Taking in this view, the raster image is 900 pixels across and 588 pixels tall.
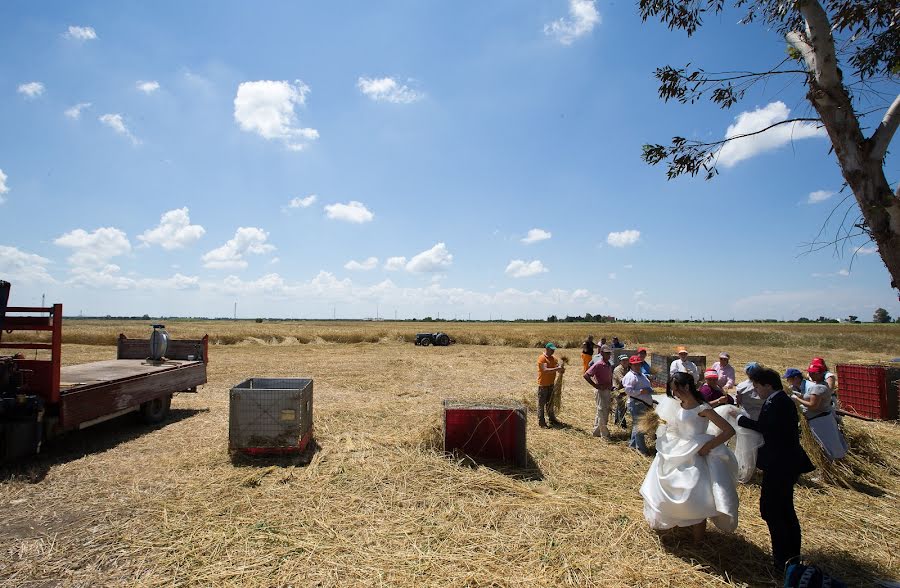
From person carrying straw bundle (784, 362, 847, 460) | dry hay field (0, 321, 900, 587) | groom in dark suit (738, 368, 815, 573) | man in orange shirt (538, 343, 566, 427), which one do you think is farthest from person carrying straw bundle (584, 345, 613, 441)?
groom in dark suit (738, 368, 815, 573)

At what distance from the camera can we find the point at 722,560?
438 centimetres

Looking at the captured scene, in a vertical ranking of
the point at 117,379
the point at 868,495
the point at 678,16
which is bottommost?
the point at 868,495

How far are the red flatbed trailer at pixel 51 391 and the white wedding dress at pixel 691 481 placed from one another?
7.48 m

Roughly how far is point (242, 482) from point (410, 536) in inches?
110

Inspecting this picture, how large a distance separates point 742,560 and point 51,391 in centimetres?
894

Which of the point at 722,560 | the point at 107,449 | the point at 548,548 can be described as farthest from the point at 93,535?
the point at 722,560

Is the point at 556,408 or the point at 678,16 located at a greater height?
the point at 678,16

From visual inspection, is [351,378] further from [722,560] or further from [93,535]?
[722,560]

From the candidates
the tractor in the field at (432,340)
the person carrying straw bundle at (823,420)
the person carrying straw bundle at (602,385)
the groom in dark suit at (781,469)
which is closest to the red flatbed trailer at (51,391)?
the groom in dark suit at (781,469)

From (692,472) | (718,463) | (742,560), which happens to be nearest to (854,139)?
(718,463)

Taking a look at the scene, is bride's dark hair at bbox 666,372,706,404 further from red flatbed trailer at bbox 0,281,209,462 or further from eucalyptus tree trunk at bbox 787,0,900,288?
red flatbed trailer at bbox 0,281,209,462

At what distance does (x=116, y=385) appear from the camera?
803cm

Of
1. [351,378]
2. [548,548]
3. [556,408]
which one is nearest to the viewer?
[548,548]

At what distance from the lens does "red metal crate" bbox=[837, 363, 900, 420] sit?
35.8ft
